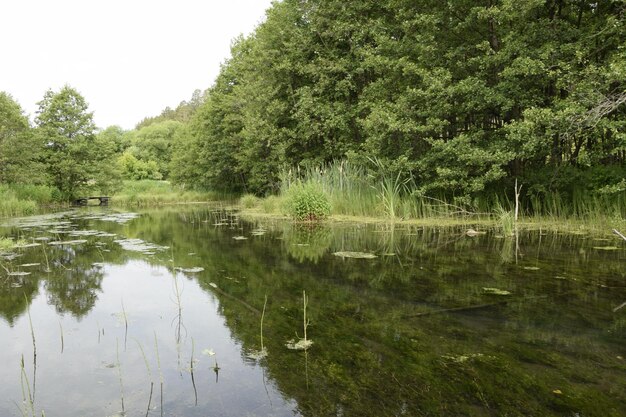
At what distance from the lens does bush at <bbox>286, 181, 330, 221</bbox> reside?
40.7 ft

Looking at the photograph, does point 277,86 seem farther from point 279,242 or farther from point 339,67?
point 279,242

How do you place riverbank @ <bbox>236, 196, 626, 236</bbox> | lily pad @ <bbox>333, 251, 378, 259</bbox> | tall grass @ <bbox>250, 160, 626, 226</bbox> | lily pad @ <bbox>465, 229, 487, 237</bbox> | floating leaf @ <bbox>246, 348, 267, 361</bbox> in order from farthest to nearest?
tall grass @ <bbox>250, 160, 626, 226</bbox>, lily pad @ <bbox>465, 229, 487, 237</bbox>, riverbank @ <bbox>236, 196, 626, 236</bbox>, lily pad @ <bbox>333, 251, 378, 259</bbox>, floating leaf @ <bbox>246, 348, 267, 361</bbox>

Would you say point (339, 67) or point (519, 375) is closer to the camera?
point (519, 375)

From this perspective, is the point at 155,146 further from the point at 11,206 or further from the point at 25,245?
the point at 25,245

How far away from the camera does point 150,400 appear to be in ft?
8.37

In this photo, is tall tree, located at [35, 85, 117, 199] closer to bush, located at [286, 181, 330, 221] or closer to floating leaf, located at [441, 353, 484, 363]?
bush, located at [286, 181, 330, 221]

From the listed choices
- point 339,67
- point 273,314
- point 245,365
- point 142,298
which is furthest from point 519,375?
point 339,67

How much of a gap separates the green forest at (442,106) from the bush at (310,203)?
2.87 ft

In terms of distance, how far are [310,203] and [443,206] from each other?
3.76 m

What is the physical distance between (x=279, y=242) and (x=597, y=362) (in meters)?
6.52

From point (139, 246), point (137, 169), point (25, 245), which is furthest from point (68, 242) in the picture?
point (137, 169)

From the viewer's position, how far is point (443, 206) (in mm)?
11961

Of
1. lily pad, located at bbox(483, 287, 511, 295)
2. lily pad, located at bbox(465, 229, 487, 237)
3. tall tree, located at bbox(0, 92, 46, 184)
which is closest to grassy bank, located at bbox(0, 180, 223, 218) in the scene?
tall tree, located at bbox(0, 92, 46, 184)

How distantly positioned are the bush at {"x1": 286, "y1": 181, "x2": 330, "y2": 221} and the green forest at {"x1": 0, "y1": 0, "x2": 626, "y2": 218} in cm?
88
